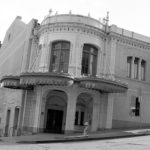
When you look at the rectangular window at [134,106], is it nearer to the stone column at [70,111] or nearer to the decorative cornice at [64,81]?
the decorative cornice at [64,81]

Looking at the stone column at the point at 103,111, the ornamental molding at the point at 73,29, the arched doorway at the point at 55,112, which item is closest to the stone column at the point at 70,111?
the arched doorway at the point at 55,112

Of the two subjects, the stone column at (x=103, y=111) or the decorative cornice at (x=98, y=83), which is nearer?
the decorative cornice at (x=98, y=83)

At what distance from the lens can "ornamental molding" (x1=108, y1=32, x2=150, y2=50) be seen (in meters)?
27.7

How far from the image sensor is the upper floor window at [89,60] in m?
26.0

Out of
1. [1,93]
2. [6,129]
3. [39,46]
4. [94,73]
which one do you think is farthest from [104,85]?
[1,93]

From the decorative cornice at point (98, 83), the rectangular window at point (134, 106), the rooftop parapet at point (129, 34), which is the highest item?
the rooftop parapet at point (129, 34)

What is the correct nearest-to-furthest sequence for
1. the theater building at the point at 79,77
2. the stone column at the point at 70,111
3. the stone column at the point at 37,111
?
the stone column at the point at 70,111 < the theater building at the point at 79,77 < the stone column at the point at 37,111

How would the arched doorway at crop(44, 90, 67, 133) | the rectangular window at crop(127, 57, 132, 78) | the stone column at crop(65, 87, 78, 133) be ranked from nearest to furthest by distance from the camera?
the stone column at crop(65, 87, 78, 133) < the arched doorway at crop(44, 90, 67, 133) < the rectangular window at crop(127, 57, 132, 78)

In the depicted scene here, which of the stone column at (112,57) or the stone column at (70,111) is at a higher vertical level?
the stone column at (112,57)

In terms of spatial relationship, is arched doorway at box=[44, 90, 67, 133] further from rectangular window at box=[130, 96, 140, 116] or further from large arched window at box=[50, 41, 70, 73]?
rectangular window at box=[130, 96, 140, 116]

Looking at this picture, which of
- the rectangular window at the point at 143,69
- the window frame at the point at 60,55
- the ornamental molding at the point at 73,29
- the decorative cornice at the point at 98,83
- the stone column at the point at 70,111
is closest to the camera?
the decorative cornice at the point at 98,83

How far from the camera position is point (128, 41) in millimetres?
28719

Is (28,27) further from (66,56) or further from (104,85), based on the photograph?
(104,85)

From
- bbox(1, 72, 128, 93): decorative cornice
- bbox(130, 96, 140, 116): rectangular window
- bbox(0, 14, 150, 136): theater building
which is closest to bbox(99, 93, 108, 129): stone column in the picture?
bbox(0, 14, 150, 136): theater building
